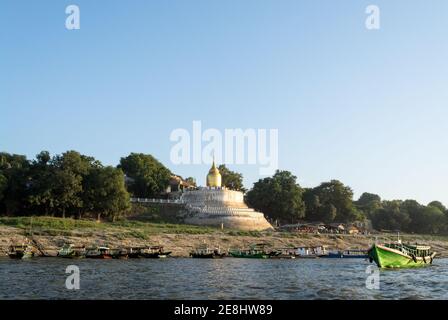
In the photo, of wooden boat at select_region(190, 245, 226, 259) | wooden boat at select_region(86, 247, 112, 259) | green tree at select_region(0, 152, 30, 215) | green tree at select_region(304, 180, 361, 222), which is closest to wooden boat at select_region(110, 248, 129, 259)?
wooden boat at select_region(86, 247, 112, 259)

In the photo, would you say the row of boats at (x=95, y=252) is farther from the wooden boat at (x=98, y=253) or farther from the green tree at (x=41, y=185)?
the green tree at (x=41, y=185)

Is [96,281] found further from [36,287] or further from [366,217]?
[366,217]

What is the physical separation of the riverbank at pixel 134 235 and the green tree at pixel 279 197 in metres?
17.7

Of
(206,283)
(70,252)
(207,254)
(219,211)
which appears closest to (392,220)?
(219,211)

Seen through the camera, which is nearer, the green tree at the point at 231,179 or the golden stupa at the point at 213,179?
the golden stupa at the point at 213,179

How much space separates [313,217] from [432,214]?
3173cm

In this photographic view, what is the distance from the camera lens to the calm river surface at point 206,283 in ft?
94.9

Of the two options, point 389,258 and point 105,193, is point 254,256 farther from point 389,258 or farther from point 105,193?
point 105,193

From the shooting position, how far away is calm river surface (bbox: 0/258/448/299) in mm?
28938

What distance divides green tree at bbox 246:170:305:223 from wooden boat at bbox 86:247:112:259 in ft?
171

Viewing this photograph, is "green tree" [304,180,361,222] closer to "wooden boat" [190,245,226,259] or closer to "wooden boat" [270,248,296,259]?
"wooden boat" [270,248,296,259]

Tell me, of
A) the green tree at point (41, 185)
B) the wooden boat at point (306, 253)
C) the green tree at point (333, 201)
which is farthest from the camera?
the green tree at point (333, 201)

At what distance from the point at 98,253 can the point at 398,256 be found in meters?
31.6

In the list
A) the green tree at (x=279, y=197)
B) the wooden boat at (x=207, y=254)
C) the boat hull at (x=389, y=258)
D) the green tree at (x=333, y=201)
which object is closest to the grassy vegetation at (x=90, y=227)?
the wooden boat at (x=207, y=254)
